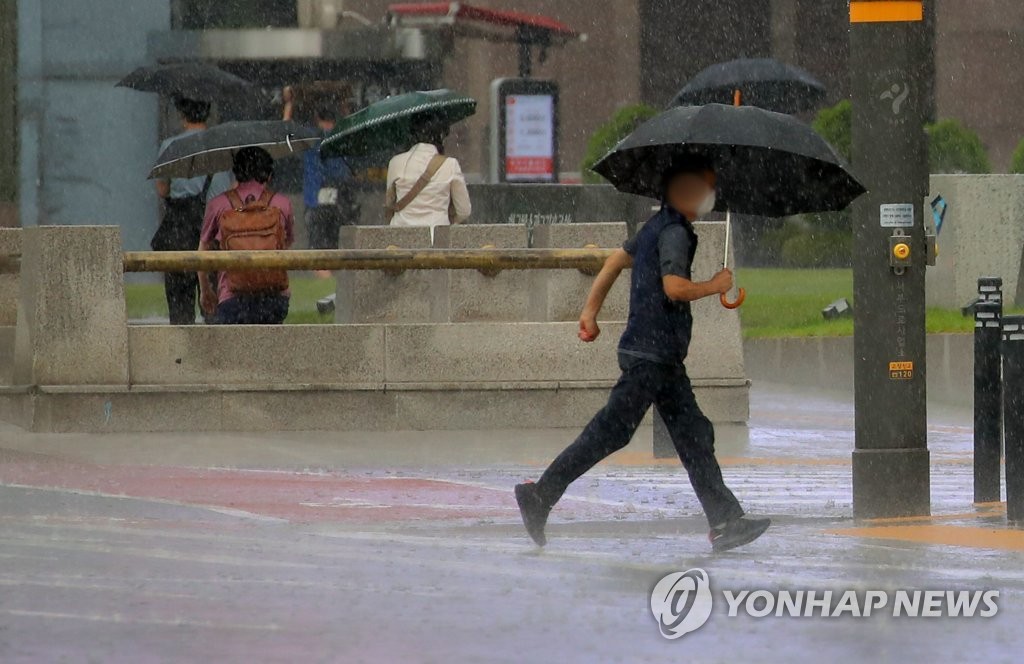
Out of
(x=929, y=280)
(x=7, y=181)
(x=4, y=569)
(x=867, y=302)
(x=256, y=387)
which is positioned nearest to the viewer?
(x=4, y=569)

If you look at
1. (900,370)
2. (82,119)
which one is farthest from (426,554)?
(82,119)

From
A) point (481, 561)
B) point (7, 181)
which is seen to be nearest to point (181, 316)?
point (481, 561)

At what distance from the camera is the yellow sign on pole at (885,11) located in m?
10.1

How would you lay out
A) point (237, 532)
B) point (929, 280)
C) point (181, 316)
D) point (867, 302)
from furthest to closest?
1. point (929, 280)
2. point (181, 316)
3. point (867, 302)
4. point (237, 532)

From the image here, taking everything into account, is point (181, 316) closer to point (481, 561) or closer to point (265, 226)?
point (265, 226)

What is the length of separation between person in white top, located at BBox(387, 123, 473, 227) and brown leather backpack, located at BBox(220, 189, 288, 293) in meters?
1.47

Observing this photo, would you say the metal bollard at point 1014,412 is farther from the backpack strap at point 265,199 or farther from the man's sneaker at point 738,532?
the backpack strap at point 265,199

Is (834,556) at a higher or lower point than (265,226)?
lower

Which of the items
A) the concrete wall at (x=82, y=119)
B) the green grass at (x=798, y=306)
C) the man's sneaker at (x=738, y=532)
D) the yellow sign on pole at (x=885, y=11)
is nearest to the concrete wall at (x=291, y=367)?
the yellow sign on pole at (x=885, y=11)

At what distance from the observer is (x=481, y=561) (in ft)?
29.1

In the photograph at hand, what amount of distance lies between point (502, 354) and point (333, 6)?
706 inches

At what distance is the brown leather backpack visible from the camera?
560 inches

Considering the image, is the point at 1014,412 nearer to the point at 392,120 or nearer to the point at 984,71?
the point at 392,120

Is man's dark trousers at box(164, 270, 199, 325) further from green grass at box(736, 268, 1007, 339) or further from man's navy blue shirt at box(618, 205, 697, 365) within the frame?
man's navy blue shirt at box(618, 205, 697, 365)
